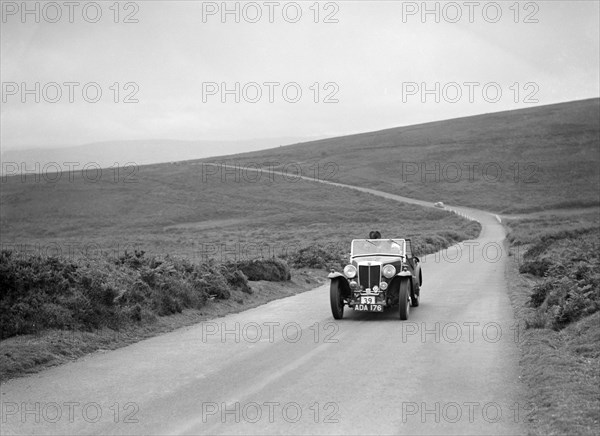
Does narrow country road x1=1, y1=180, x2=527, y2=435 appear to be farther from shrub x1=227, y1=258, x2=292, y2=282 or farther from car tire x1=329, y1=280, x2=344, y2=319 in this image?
shrub x1=227, y1=258, x2=292, y2=282

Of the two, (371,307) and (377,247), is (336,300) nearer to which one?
(371,307)

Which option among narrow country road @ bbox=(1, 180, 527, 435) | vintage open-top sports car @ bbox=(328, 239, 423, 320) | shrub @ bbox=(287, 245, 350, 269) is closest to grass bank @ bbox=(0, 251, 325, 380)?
narrow country road @ bbox=(1, 180, 527, 435)

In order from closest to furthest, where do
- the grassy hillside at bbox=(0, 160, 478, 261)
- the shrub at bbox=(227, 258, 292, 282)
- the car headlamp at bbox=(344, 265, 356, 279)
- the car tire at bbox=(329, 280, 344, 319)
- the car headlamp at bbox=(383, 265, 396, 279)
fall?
the car tire at bbox=(329, 280, 344, 319)
the car headlamp at bbox=(383, 265, 396, 279)
the car headlamp at bbox=(344, 265, 356, 279)
the shrub at bbox=(227, 258, 292, 282)
the grassy hillside at bbox=(0, 160, 478, 261)

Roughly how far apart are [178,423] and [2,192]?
116 m

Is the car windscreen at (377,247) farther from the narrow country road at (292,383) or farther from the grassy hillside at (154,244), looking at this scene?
the grassy hillside at (154,244)

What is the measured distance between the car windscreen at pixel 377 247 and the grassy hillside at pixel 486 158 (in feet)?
260

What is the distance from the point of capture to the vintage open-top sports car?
15.9 m

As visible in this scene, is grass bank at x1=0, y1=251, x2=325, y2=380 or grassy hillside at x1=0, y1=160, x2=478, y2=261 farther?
grassy hillside at x1=0, y1=160, x2=478, y2=261

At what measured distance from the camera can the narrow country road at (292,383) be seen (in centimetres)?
793

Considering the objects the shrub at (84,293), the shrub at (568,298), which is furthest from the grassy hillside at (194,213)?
the shrub at (84,293)

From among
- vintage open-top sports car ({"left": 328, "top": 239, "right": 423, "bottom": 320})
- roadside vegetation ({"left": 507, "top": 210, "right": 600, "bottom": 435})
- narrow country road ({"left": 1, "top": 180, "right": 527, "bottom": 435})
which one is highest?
vintage open-top sports car ({"left": 328, "top": 239, "right": 423, "bottom": 320})

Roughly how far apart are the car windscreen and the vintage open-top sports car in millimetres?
236

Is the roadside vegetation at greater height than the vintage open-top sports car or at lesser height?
lesser

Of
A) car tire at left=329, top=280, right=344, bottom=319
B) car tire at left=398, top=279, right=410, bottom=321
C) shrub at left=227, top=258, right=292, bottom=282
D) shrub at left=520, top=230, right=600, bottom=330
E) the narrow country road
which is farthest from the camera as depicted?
shrub at left=227, top=258, right=292, bottom=282
